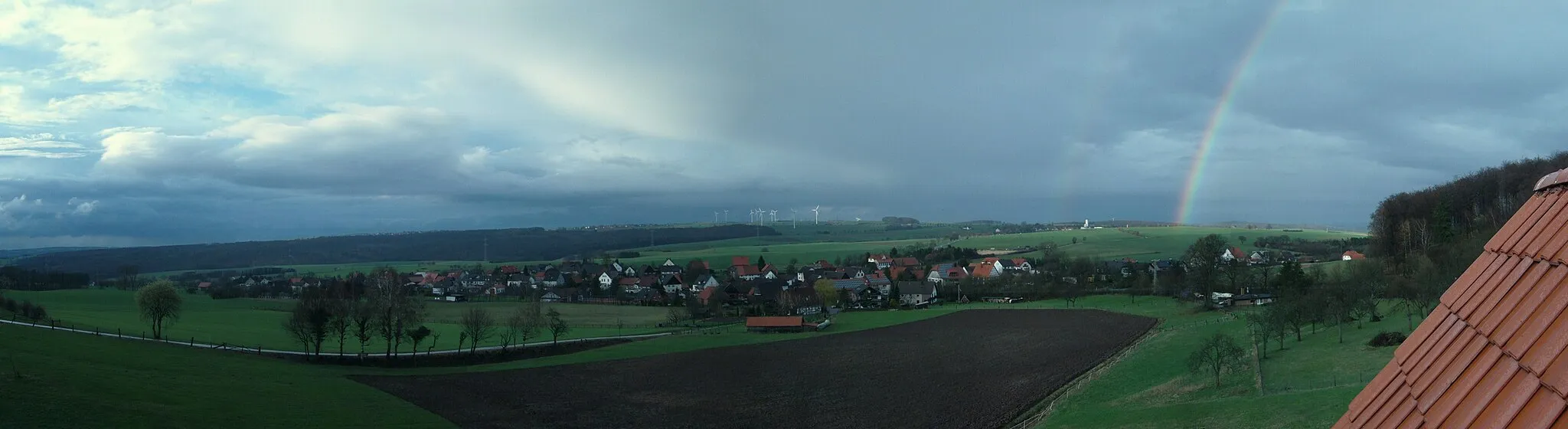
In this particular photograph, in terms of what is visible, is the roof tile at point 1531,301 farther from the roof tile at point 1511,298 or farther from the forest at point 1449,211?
the forest at point 1449,211

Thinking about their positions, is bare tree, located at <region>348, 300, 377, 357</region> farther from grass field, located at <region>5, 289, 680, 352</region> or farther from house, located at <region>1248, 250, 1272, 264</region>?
house, located at <region>1248, 250, 1272, 264</region>

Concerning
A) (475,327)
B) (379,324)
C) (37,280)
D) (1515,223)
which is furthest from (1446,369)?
(37,280)

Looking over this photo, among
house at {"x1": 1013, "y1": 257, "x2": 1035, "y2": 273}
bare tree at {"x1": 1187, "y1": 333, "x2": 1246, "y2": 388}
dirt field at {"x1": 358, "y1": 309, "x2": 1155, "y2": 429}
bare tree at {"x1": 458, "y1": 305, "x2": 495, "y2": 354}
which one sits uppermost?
bare tree at {"x1": 1187, "y1": 333, "x2": 1246, "y2": 388}

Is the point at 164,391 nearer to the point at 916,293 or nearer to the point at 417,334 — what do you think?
the point at 417,334

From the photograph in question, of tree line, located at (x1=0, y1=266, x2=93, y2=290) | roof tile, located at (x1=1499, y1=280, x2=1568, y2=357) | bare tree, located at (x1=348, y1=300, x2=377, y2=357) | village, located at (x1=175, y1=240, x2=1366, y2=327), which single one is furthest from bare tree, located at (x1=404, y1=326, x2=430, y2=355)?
tree line, located at (x1=0, y1=266, x2=93, y2=290)

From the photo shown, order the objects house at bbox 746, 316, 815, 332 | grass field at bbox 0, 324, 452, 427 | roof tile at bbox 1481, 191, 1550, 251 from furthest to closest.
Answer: house at bbox 746, 316, 815, 332 < grass field at bbox 0, 324, 452, 427 < roof tile at bbox 1481, 191, 1550, 251
